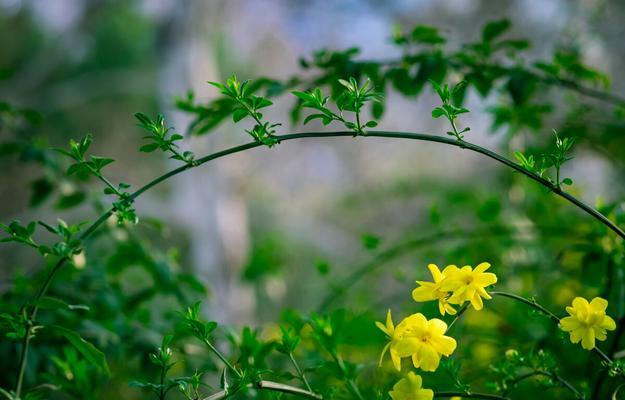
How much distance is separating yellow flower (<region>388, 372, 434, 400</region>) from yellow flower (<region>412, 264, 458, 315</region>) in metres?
0.04

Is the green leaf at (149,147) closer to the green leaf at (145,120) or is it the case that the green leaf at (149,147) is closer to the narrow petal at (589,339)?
the green leaf at (145,120)

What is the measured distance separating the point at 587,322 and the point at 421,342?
10 cm

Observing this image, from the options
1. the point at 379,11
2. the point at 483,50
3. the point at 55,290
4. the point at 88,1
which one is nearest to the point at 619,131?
the point at 483,50

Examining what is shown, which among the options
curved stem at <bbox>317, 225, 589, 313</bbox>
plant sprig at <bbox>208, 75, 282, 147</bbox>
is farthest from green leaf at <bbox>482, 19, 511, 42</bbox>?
plant sprig at <bbox>208, 75, 282, 147</bbox>

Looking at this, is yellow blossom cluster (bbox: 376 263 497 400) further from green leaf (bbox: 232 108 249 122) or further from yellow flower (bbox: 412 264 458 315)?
green leaf (bbox: 232 108 249 122)

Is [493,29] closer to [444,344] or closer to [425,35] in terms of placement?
[425,35]

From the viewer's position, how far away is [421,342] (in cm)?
36

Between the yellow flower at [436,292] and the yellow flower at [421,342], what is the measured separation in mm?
16

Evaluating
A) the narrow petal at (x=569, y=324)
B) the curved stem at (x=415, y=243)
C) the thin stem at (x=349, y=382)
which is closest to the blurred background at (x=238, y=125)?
the curved stem at (x=415, y=243)

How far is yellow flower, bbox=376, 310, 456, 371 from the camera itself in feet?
1.15

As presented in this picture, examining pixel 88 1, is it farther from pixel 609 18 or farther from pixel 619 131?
pixel 619 131

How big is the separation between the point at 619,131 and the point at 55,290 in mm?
665

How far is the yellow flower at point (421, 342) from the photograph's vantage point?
0.35m

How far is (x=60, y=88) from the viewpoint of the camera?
649 cm
